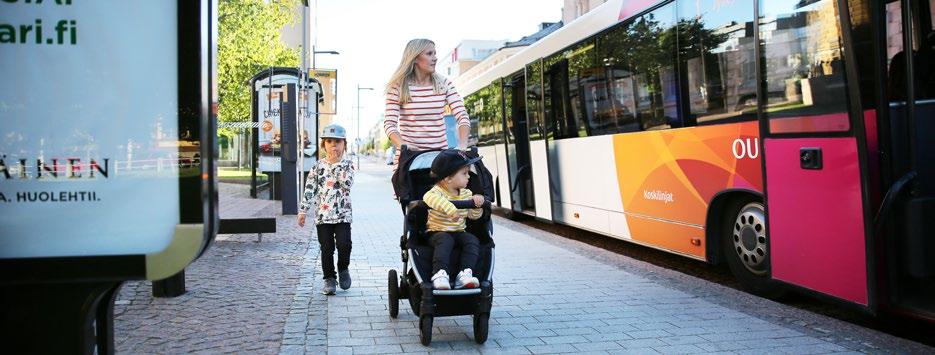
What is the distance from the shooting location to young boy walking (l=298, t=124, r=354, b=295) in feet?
21.7

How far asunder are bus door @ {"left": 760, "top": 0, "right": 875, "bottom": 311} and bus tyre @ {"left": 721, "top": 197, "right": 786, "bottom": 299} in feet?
1.57

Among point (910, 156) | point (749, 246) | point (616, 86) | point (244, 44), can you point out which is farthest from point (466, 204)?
point (244, 44)

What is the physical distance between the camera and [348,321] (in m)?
5.66

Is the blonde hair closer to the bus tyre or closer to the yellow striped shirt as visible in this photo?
the yellow striped shirt

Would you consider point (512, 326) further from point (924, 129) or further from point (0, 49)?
point (0, 49)

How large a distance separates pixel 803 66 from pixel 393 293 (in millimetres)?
3460

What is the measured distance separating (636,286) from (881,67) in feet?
10.1

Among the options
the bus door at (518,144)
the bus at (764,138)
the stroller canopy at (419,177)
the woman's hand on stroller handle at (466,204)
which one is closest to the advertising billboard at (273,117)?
the bus door at (518,144)

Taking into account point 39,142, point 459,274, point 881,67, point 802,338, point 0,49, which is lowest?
point 802,338

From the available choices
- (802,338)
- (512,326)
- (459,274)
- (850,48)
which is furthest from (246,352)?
(850,48)

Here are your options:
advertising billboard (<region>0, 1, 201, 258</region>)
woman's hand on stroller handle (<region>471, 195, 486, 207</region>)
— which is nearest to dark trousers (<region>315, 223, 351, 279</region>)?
woman's hand on stroller handle (<region>471, 195, 486, 207</region>)

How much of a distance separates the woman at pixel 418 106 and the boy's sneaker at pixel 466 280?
1.19 meters

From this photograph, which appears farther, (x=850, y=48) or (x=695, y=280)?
(x=695, y=280)

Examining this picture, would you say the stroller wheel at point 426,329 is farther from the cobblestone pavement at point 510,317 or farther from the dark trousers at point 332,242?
the dark trousers at point 332,242
